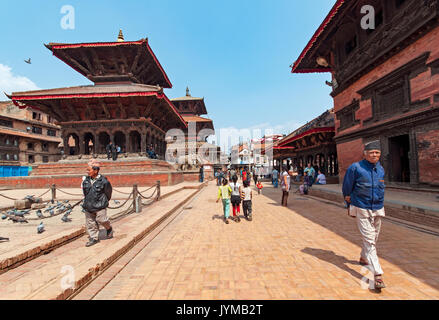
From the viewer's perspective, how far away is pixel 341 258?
10.1 ft

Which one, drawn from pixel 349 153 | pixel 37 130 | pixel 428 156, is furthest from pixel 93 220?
pixel 37 130

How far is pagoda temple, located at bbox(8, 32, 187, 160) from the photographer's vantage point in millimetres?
14188

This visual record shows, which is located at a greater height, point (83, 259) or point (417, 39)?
point (417, 39)

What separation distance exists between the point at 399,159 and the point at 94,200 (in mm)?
11292

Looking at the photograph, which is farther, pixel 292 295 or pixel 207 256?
pixel 207 256

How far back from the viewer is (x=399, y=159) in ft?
28.9

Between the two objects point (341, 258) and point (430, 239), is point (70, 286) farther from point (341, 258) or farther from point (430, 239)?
point (430, 239)

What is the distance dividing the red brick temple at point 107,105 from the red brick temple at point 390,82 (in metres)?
11.2

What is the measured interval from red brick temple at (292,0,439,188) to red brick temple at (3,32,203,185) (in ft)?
36.6

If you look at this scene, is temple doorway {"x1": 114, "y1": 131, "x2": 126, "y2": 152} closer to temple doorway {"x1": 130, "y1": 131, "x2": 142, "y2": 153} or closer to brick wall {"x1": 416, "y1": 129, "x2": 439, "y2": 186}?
temple doorway {"x1": 130, "y1": 131, "x2": 142, "y2": 153}

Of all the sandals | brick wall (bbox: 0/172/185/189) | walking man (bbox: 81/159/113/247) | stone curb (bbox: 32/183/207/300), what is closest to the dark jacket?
walking man (bbox: 81/159/113/247)

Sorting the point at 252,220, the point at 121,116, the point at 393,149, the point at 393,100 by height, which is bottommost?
the point at 252,220

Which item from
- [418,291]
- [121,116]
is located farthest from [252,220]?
[121,116]
